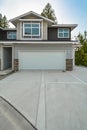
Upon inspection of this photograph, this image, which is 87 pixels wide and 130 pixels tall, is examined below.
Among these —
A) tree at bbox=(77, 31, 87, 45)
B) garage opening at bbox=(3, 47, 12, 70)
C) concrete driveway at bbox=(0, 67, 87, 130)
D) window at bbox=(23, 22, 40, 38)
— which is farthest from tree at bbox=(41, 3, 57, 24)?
concrete driveway at bbox=(0, 67, 87, 130)

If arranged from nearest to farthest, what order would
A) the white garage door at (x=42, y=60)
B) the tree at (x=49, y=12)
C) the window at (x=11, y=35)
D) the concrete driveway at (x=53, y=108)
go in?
the concrete driveway at (x=53, y=108)
the white garage door at (x=42, y=60)
the window at (x=11, y=35)
the tree at (x=49, y=12)

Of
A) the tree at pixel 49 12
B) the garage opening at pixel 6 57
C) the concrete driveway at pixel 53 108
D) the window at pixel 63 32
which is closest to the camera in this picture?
the concrete driveway at pixel 53 108

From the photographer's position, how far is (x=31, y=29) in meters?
22.4

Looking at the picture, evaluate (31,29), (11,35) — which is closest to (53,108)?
(31,29)

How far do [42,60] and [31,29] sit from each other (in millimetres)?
4166

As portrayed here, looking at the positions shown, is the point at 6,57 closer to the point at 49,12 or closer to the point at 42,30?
the point at 42,30

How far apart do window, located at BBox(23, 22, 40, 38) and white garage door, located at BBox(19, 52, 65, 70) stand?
2786mm

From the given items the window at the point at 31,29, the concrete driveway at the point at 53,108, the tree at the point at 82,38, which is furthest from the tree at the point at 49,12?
the concrete driveway at the point at 53,108

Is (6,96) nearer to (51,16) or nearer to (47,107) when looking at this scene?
(47,107)

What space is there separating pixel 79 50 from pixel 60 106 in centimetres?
2929

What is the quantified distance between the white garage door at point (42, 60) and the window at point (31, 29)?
110 inches

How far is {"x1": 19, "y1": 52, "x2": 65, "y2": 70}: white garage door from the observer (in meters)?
20.7

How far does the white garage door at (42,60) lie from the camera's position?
2070 cm

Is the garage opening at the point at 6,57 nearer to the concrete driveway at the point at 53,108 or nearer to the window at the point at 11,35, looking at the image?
the window at the point at 11,35
